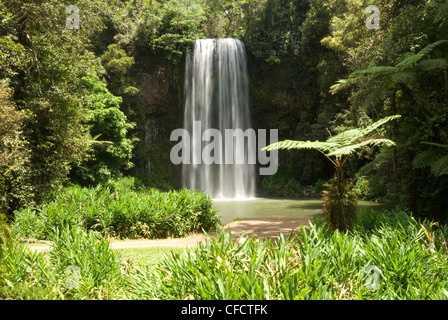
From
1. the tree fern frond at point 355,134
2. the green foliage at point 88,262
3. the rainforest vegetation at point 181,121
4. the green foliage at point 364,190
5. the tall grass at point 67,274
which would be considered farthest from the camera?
the green foliage at point 364,190

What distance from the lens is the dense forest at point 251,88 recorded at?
891 cm

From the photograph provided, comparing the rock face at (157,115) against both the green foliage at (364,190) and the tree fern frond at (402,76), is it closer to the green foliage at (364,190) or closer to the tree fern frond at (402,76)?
the green foliage at (364,190)

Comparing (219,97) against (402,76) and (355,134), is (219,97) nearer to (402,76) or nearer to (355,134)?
(402,76)

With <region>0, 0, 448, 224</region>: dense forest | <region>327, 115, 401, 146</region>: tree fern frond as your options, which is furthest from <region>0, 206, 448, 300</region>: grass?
<region>327, 115, 401, 146</region>: tree fern frond

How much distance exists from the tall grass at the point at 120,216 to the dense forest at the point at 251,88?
5.33 feet

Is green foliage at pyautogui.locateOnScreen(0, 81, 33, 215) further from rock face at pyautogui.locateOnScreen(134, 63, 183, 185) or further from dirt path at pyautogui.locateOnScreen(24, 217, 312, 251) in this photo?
rock face at pyautogui.locateOnScreen(134, 63, 183, 185)

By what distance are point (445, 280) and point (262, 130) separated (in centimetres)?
2190

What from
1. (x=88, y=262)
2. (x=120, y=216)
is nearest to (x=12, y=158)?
(x=120, y=216)

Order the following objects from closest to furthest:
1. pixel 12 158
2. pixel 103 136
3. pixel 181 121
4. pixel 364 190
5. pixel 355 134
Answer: pixel 355 134, pixel 12 158, pixel 364 190, pixel 103 136, pixel 181 121

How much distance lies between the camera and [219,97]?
24.1 m

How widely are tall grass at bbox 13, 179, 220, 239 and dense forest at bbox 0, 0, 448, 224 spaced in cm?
163

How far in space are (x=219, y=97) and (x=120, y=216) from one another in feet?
A: 52.8

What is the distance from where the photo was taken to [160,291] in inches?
147

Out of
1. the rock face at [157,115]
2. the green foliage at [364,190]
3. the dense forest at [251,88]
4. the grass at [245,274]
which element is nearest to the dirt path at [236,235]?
the dense forest at [251,88]
